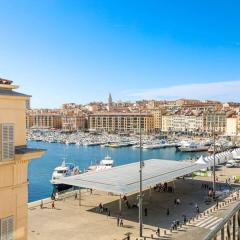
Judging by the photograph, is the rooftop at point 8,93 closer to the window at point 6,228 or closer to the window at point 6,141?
the window at point 6,141

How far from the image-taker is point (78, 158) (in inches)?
3051

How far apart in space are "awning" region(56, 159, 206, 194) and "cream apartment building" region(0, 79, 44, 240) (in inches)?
616

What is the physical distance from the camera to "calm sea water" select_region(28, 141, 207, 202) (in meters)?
47.3

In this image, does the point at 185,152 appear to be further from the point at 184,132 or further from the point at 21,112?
the point at 21,112

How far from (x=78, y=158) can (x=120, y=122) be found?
72089 millimetres

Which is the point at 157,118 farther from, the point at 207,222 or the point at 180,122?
the point at 207,222

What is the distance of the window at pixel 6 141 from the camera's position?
7736 millimetres

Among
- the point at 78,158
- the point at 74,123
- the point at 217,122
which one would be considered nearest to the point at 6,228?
the point at 78,158

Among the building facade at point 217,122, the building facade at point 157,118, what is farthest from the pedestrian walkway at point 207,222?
the building facade at point 157,118

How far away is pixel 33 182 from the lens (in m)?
48.8

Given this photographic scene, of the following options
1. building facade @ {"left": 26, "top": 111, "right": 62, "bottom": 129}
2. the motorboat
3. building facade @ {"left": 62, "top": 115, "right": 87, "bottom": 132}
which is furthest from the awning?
building facade @ {"left": 26, "top": 111, "right": 62, "bottom": 129}

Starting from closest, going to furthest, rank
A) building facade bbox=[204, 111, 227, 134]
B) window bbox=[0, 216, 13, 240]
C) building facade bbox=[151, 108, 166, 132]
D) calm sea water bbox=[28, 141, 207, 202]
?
window bbox=[0, 216, 13, 240] → calm sea water bbox=[28, 141, 207, 202] → building facade bbox=[204, 111, 227, 134] → building facade bbox=[151, 108, 166, 132]

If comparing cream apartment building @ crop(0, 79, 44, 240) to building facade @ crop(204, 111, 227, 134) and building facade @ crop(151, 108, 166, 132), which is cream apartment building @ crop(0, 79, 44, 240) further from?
building facade @ crop(151, 108, 166, 132)

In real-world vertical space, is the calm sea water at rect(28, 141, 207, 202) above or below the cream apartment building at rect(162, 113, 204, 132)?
below
